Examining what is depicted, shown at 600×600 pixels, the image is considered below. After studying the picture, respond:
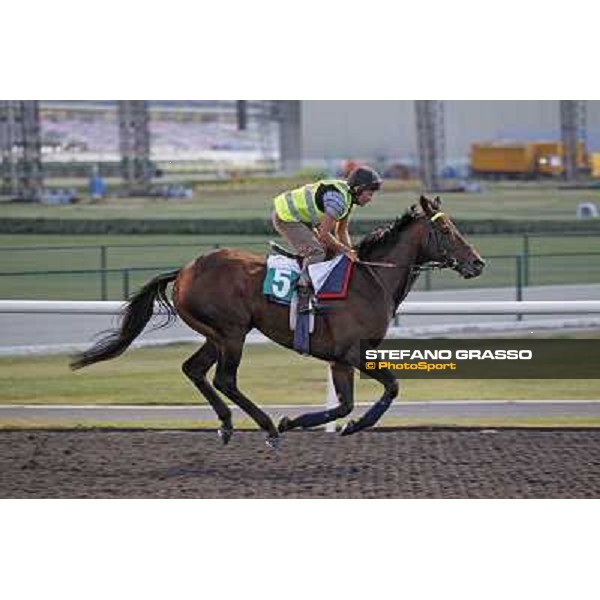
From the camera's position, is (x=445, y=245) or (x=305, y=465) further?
(x=305, y=465)

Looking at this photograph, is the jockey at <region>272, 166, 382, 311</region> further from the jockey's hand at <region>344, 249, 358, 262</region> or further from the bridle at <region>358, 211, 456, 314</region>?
the bridle at <region>358, 211, 456, 314</region>

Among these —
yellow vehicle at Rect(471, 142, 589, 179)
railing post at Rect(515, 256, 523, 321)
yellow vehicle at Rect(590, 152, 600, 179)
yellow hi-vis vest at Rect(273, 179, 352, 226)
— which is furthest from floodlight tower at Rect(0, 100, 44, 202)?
yellow vehicle at Rect(590, 152, 600, 179)

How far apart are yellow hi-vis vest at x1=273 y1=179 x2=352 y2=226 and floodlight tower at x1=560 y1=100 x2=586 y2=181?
132cm

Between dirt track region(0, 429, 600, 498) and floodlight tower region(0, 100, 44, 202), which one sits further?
floodlight tower region(0, 100, 44, 202)

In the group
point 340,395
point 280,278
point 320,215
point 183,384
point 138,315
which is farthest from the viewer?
point 183,384

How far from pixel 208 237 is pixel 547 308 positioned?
6.40 ft

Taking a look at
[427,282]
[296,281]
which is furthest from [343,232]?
[427,282]

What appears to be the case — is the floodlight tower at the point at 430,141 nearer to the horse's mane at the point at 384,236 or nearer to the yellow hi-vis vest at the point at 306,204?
the horse's mane at the point at 384,236

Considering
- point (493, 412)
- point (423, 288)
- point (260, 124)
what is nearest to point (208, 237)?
point (260, 124)

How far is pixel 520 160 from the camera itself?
879 cm

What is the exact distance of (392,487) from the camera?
8.12 meters

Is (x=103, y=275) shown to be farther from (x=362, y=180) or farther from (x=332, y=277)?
(x=362, y=180)

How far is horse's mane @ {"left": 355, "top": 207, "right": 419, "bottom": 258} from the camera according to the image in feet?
26.6

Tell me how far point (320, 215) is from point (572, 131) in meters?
1.58
